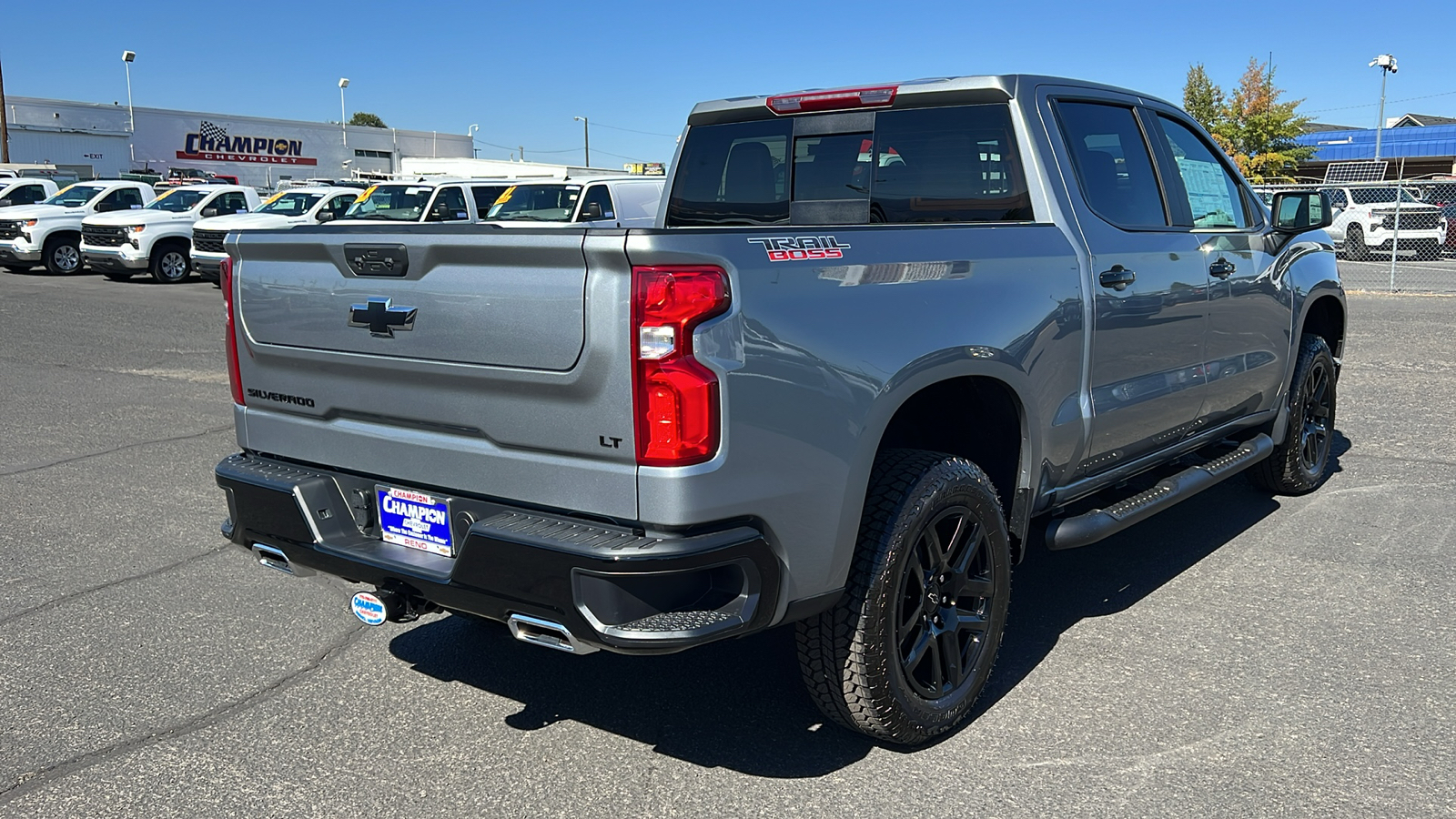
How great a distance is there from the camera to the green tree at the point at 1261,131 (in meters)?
41.3

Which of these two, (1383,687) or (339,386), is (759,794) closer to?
(339,386)

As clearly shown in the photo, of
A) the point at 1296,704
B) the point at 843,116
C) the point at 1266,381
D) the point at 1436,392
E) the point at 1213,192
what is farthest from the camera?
the point at 1436,392

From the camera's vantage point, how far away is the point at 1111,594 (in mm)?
4957

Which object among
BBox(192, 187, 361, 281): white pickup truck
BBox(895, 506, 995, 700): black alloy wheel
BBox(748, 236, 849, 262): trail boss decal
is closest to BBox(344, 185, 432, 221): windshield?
BBox(192, 187, 361, 281): white pickup truck

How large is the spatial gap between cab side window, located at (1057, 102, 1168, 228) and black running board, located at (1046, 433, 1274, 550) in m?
1.05

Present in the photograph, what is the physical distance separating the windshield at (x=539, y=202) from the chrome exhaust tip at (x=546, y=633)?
1559 cm

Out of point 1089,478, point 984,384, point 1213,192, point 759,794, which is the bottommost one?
point 759,794

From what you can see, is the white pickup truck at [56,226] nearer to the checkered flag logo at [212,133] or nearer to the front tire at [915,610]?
the front tire at [915,610]

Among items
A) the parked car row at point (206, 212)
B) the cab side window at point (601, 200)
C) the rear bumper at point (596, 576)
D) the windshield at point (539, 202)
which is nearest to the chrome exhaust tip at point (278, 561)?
the rear bumper at point (596, 576)

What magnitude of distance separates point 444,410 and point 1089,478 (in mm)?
2466

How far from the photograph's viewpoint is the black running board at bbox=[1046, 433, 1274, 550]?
13.7ft

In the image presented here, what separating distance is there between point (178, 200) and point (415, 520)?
72.2 feet

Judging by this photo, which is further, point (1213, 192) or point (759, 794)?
point (1213, 192)

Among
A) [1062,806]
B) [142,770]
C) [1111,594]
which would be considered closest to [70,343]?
[142,770]
